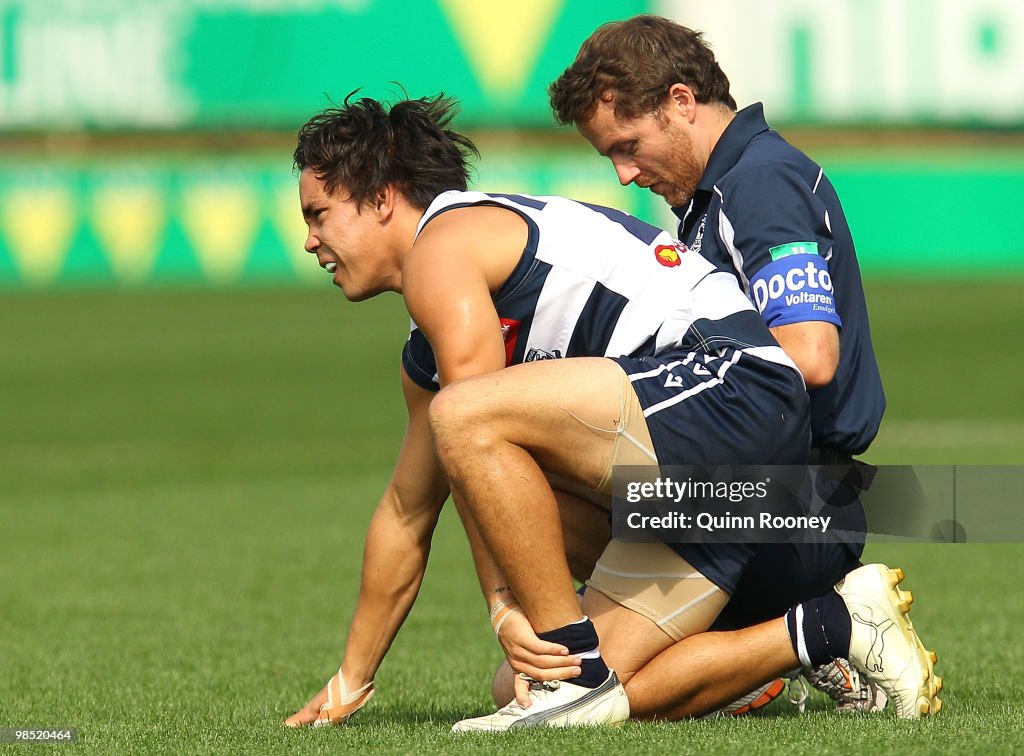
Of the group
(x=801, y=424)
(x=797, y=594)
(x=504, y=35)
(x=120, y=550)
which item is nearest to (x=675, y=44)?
(x=801, y=424)

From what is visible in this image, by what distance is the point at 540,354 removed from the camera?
3961 mm

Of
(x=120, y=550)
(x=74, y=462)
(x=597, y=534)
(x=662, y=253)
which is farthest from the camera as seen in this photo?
(x=74, y=462)

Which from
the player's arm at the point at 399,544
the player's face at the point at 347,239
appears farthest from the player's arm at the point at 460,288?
the player's arm at the point at 399,544

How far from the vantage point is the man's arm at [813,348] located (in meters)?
3.92

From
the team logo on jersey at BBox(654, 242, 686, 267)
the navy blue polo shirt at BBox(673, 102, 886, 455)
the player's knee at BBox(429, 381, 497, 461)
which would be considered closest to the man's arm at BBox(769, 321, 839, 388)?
the navy blue polo shirt at BBox(673, 102, 886, 455)

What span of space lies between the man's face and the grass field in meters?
1.47

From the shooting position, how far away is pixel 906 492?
4.50 m

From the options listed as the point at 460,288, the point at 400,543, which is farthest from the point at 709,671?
the point at 460,288

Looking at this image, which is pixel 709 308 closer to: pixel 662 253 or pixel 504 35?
pixel 662 253

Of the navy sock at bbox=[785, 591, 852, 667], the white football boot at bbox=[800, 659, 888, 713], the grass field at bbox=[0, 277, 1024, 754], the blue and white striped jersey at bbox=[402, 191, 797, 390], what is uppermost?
the blue and white striped jersey at bbox=[402, 191, 797, 390]

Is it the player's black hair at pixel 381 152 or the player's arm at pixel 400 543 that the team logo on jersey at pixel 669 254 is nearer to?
the player's black hair at pixel 381 152

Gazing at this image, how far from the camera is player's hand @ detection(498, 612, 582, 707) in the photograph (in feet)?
12.2

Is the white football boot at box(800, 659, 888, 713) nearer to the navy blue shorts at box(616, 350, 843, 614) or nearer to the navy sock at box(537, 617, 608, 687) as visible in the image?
the navy blue shorts at box(616, 350, 843, 614)

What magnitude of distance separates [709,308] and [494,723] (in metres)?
1.10
